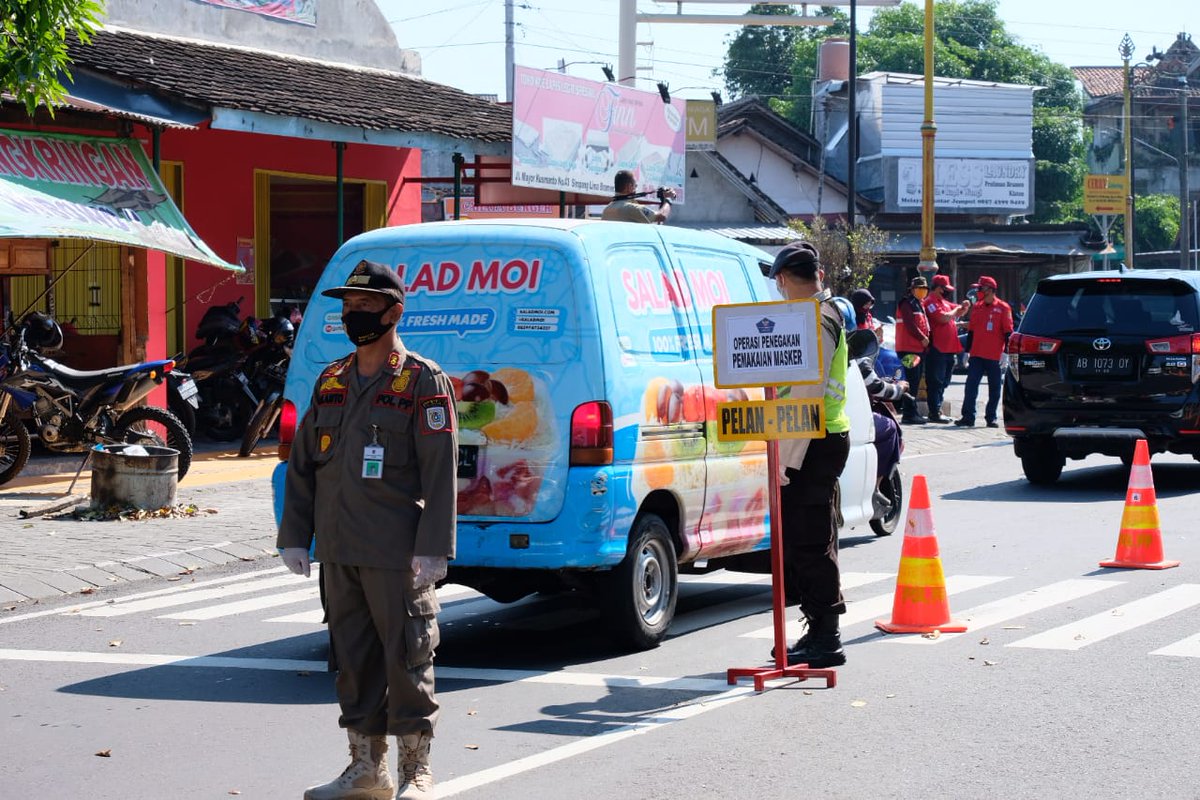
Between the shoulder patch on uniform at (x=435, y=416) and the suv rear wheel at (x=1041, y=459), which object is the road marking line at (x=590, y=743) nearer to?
the shoulder patch on uniform at (x=435, y=416)

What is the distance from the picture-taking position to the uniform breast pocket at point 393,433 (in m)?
5.82

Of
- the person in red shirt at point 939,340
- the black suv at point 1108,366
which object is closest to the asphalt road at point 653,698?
the black suv at point 1108,366

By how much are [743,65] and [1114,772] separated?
85738 millimetres

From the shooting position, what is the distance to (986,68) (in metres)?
79.2

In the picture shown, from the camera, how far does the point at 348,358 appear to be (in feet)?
19.9

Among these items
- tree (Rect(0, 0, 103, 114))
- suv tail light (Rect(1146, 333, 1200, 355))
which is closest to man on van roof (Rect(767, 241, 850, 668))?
tree (Rect(0, 0, 103, 114))

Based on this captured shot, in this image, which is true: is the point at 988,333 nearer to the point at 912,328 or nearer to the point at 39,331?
the point at 912,328

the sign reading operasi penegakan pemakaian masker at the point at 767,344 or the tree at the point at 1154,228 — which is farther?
the tree at the point at 1154,228

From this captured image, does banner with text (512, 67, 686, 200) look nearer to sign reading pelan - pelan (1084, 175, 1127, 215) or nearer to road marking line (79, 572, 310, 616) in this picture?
road marking line (79, 572, 310, 616)

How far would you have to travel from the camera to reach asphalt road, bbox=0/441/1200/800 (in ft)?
20.4

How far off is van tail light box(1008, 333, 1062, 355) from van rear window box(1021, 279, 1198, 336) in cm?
7

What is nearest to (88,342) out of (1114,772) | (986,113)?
(1114,772)

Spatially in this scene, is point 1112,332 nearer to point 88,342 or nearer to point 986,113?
point 88,342

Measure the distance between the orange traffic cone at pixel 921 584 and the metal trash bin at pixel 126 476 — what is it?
6.41 metres
